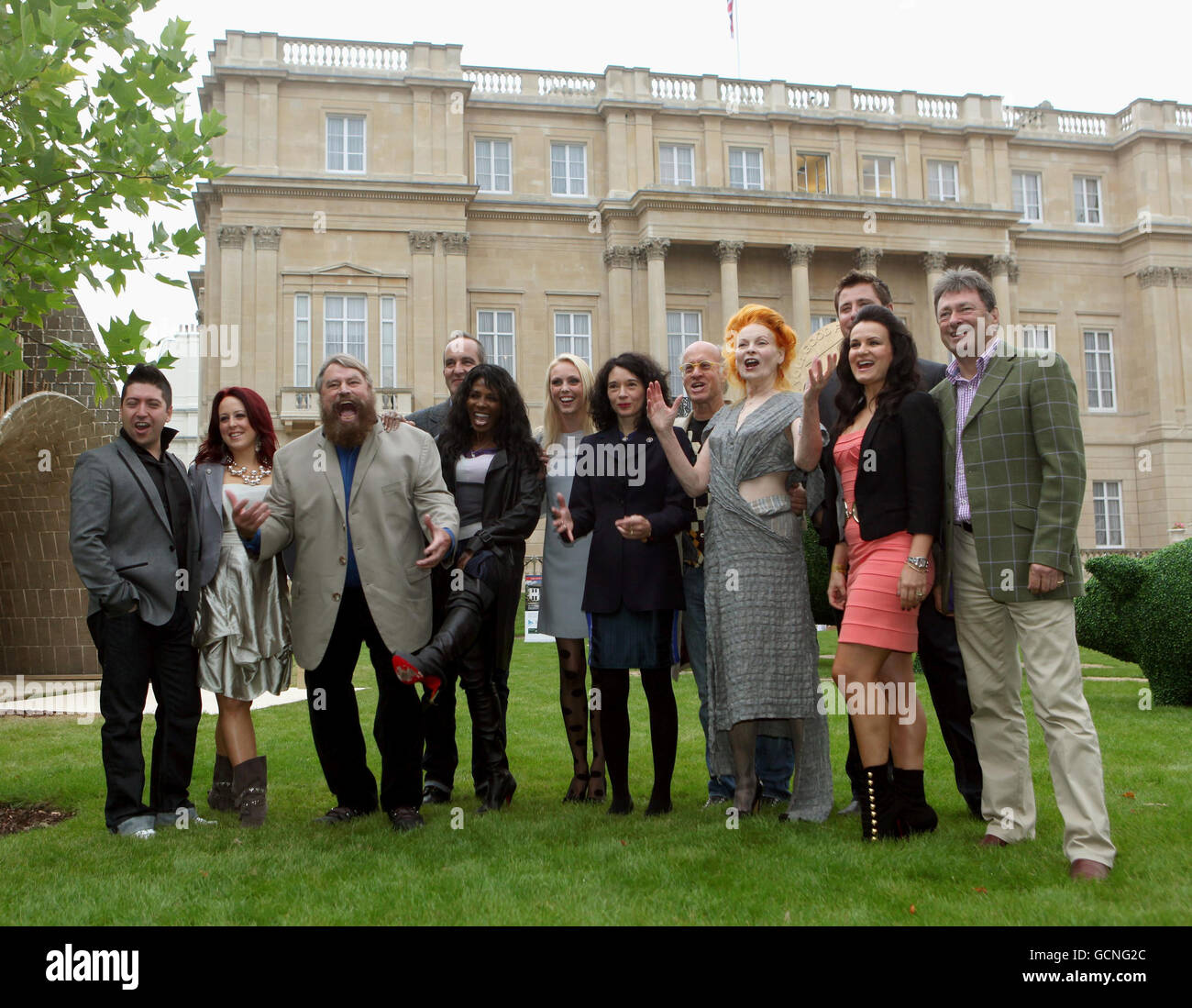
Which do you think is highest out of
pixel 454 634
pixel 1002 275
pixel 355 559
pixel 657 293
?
pixel 1002 275

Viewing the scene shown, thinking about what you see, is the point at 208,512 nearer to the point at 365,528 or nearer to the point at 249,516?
the point at 249,516

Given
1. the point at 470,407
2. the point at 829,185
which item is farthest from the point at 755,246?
the point at 470,407

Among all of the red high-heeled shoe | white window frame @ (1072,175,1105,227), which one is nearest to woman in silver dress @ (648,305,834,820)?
the red high-heeled shoe

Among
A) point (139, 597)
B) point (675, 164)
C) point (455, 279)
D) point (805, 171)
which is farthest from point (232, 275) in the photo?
point (139, 597)

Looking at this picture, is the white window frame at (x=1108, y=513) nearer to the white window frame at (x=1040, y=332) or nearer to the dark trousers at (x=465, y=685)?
the white window frame at (x=1040, y=332)

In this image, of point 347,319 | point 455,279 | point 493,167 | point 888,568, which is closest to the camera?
point 888,568

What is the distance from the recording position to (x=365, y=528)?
17.6 feet

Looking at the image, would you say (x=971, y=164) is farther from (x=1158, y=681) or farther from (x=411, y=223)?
(x=1158, y=681)

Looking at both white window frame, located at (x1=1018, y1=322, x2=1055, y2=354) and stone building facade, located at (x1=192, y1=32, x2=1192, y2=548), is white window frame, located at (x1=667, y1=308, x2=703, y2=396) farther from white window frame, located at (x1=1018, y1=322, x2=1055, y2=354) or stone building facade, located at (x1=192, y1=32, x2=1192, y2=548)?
white window frame, located at (x1=1018, y1=322, x2=1055, y2=354)

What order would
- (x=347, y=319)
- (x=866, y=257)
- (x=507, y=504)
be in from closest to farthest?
(x=507, y=504), (x=347, y=319), (x=866, y=257)

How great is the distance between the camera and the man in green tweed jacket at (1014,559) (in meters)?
4.20

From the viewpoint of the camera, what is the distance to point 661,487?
5.62 m

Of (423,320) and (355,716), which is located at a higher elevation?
(423,320)

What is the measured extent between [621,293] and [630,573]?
2857cm
